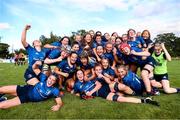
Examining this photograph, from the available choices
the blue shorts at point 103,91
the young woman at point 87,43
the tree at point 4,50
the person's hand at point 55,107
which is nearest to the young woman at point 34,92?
the person's hand at point 55,107

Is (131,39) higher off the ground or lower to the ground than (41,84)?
higher

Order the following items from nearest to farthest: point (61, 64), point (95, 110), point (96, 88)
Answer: point (95, 110), point (96, 88), point (61, 64)

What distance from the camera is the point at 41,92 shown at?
8.55 m

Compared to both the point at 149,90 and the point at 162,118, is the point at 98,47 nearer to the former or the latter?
the point at 149,90

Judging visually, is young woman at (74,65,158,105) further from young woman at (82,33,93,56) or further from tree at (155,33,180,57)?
tree at (155,33,180,57)

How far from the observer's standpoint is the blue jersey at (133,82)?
362 inches

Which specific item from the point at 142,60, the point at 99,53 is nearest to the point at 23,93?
the point at 99,53

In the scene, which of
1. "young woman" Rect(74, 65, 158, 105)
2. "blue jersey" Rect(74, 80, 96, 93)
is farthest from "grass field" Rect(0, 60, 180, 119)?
"blue jersey" Rect(74, 80, 96, 93)

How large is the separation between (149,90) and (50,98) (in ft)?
10.4

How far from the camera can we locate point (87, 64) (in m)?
10.4

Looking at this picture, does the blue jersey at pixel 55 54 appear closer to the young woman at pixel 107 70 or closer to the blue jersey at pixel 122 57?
the young woman at pixel 107 70

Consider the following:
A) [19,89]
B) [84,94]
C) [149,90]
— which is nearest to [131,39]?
[149,90]

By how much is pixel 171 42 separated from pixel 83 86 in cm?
13468

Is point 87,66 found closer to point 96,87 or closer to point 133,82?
point 96,87
